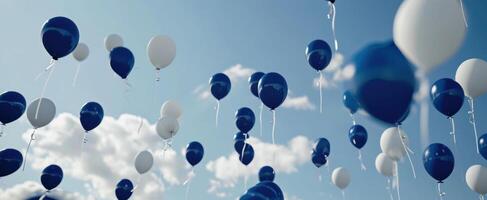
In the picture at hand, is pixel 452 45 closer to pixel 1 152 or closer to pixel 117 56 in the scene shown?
pixel 117 56

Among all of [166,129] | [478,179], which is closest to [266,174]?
[166,129]

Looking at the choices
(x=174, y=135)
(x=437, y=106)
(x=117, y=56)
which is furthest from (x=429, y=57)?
(x=174, y=135)

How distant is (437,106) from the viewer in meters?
7.32

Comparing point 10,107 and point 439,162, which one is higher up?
point 10,107

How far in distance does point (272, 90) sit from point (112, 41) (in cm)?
462

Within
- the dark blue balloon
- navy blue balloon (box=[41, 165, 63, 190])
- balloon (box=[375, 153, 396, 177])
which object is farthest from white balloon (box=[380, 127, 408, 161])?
navy blue balloon (box=[41, 165, 63, 190])

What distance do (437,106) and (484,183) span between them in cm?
245

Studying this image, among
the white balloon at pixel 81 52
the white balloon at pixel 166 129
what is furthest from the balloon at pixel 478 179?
the white balloon at pixel 81 52

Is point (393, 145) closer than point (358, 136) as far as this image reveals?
Yes

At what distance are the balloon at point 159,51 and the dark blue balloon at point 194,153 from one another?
80.3 inches

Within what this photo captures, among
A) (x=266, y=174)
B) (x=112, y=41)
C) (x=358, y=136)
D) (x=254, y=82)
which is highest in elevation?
(x=112, y=41)

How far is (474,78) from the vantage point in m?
7.84

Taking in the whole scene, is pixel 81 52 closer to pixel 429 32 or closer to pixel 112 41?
pixel 112 41

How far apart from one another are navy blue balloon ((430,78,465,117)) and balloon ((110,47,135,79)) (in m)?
5.68
